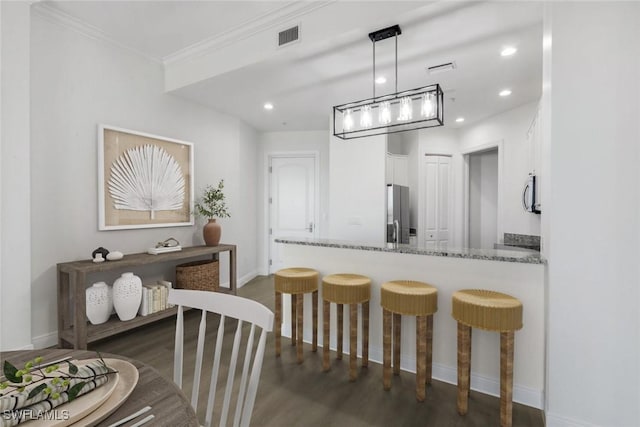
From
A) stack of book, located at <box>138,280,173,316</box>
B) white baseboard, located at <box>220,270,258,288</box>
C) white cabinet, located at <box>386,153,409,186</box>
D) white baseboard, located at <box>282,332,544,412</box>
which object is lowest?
white baseboard, located at <box>282,332,544,412</box>

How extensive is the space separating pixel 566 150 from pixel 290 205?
14.4ft

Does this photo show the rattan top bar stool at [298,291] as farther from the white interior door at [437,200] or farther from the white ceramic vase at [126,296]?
the white interior door at [437,200]

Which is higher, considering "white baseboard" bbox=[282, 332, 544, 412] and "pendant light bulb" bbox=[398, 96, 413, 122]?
"pendant light bulb" bbox=[398, 96, 413, 122]

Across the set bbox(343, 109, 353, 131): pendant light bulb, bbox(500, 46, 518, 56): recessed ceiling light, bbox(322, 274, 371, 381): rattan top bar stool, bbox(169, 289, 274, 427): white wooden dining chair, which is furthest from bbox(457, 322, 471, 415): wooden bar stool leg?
bbox(500, 46, 518, 56): recessed ceiling light

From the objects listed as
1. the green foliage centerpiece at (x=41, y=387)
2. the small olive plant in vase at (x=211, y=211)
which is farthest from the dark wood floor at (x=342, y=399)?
the small olive plant in vase at (x=211, y=211)

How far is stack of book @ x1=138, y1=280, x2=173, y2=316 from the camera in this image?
3047 mm

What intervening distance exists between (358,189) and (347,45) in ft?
6.99

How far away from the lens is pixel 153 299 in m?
3.11

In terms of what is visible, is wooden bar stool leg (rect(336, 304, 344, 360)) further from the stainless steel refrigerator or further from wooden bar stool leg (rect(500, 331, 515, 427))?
the stainless steel refrigerator

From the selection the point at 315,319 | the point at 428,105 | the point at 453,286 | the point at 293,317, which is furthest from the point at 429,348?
the point at 428,105

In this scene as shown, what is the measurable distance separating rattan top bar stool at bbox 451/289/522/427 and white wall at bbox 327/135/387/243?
95.0 inches

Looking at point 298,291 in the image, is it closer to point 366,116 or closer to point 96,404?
point 366,116

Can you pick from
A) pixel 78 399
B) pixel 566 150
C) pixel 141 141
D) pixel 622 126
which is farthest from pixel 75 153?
pixel 622 126

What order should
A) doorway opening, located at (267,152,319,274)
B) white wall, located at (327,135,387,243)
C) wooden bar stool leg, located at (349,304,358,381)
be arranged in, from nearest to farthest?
wooden bar stool leg, located at (349,304,358,381) < white wall, located at (327,135,387,243) < doorway opening, located at (267,152,319,274)
